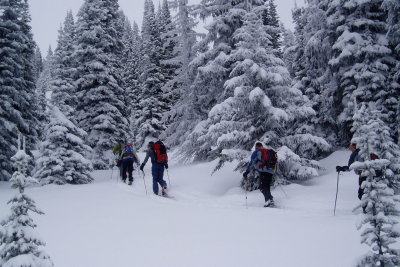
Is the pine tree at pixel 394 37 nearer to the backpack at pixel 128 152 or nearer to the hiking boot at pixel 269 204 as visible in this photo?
the hiking boot at pixel 269 204

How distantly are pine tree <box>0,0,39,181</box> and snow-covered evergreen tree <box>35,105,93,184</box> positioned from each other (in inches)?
113

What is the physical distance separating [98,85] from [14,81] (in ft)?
19.3

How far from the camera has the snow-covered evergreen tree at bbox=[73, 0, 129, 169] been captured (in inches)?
867

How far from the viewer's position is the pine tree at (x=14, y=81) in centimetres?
1742

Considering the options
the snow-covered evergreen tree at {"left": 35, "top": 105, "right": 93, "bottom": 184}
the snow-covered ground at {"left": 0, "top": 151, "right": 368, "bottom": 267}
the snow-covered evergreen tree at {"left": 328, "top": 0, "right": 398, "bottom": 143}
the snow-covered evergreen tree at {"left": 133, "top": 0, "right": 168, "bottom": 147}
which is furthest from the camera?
the snow-covered evergreen tree at {"left": 133, "top": 0, "right": 168, "bottom": 147}

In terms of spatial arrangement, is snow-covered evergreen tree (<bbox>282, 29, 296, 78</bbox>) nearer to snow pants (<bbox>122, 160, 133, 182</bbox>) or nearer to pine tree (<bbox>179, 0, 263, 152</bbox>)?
pine tree (<bbox>179, 0, 263, 152</bbox>)

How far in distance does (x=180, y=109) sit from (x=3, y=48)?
11.2m

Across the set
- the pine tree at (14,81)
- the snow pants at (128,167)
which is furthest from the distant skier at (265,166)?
the pine tree at (14,81)

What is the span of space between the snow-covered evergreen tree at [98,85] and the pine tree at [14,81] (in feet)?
10.4

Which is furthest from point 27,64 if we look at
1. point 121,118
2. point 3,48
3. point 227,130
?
point 227,130

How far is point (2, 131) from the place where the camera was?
56.6 feet

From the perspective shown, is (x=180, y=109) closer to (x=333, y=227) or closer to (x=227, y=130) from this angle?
(x=227, y=130)

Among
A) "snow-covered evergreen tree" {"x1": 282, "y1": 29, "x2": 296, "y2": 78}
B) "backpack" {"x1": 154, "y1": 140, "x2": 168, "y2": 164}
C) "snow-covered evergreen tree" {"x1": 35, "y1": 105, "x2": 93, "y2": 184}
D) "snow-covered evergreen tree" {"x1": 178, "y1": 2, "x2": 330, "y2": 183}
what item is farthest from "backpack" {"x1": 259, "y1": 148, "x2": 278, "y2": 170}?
"snow-covered evergreen tree" {"x1": 282, "y1": 29, "x2": 296, "y2": 78}

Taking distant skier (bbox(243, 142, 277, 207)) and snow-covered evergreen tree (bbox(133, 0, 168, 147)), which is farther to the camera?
snow-covered evergreen tree (bbox(133, 0, 168, 147))
